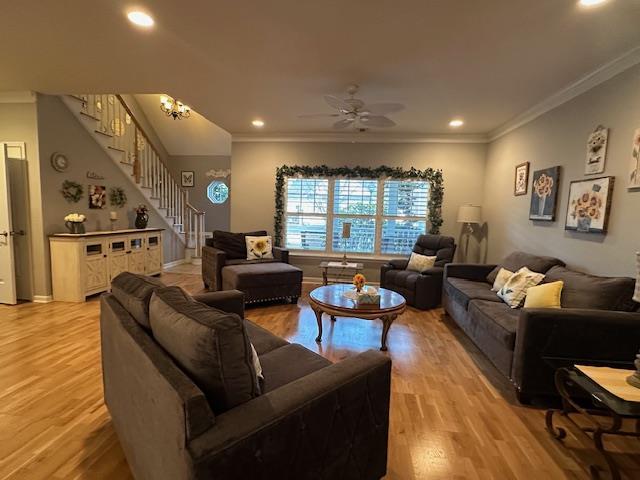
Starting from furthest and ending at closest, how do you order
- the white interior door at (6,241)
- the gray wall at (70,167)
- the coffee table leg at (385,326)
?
1. the gray wall at (70,167)
2. the white interior door at (6,241)
3. the coffee table leg at (385,326)

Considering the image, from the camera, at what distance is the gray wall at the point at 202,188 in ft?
27.4

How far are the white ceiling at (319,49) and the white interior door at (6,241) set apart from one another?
0.97 metres


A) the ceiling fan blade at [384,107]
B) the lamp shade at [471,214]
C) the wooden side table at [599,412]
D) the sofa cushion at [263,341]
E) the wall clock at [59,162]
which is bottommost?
the wooden side table at [599,412]

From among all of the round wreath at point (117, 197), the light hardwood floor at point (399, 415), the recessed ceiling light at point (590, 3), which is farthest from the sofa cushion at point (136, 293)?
the round wreath at point (117, 197)

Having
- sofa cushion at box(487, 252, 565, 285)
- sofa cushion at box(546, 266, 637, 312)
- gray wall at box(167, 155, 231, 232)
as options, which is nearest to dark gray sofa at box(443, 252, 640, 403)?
sofa cushion at box(546, 266, 637, 312)

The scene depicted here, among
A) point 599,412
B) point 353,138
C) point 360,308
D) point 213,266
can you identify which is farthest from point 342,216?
point 599,412

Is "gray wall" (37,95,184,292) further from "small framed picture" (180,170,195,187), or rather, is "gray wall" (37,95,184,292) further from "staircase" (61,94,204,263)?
"small framed picture" (180,170,195,187)

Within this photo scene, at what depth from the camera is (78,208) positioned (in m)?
4.62

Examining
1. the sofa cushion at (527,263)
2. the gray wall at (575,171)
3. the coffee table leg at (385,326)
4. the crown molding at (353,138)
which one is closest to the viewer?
the gray wall at (575,171)

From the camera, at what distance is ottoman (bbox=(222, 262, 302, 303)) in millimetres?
4133

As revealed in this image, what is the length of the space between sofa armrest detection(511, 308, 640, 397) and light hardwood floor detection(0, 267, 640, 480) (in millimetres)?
251

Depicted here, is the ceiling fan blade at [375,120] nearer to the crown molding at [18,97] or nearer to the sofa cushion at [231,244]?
the sofa cushion at [231,244]

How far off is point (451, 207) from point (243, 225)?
3.75 metres

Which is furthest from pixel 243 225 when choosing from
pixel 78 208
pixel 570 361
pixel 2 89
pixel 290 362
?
pixel 570 361
